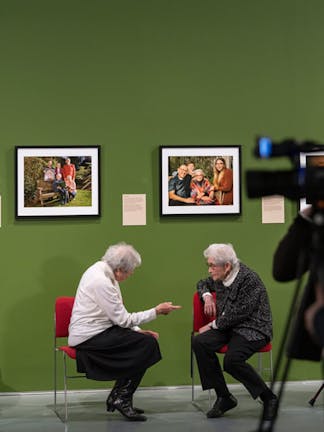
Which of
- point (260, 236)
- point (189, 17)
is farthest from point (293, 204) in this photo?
point (189, 17)

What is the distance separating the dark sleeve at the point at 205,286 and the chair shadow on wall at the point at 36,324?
3.10ft

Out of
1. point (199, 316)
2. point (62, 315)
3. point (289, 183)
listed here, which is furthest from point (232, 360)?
point (289, 183)

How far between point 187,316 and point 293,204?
1198 millimetres

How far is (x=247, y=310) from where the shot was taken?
5246 millimetres

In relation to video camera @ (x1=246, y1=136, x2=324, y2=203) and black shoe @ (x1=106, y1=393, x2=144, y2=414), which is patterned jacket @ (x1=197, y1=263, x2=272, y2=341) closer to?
black shoe @ (x1=106, y1=393, x2=144, y2=414)

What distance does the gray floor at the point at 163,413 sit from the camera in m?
4.92

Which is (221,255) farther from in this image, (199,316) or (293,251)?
(293,251)

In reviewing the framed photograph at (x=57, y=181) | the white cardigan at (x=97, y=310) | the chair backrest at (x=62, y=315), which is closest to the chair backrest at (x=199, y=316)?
the white cardigan at (x=97, y=310)

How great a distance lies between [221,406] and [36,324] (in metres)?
1.59

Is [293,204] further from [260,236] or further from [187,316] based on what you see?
[187,316]

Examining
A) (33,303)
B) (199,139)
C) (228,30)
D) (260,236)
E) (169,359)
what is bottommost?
(169,359)

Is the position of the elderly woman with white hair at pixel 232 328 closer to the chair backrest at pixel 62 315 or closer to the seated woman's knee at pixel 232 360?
the seated woman's knee at pixel 232 360

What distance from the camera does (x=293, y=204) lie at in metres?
6.16

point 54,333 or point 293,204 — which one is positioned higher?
point 293,204
